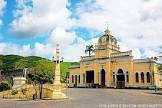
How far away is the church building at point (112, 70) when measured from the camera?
59938 millimetres

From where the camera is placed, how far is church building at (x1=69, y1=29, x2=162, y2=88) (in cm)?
5994

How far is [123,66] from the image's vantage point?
63906 mm

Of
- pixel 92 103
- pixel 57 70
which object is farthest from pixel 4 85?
pixel 92 103

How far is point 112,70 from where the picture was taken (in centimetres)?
6612

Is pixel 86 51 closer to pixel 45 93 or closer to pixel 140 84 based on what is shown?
pixel 140 84

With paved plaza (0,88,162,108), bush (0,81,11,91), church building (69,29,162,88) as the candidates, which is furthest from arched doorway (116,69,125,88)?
paved plaza (0,88,162,108)

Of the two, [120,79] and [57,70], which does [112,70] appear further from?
[57,70]

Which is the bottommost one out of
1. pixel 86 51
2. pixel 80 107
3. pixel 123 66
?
pixel 80 107

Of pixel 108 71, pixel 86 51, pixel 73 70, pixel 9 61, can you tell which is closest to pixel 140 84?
pixel 108 71

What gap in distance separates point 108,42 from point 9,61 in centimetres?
5315

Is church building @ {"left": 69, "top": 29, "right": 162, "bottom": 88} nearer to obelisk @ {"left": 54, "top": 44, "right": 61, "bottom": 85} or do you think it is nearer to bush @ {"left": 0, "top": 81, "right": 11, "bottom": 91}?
bush @ {"left": 0, "top": 81, "right": 11, "bottom": 91}

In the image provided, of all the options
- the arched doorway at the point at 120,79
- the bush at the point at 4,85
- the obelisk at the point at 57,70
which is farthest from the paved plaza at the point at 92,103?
the arched doorway at the point at 120,79

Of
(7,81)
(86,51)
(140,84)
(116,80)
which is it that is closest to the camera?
(7,81)

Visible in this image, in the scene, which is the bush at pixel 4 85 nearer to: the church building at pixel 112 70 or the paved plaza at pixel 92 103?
the paved plaza at pixel 92 103
